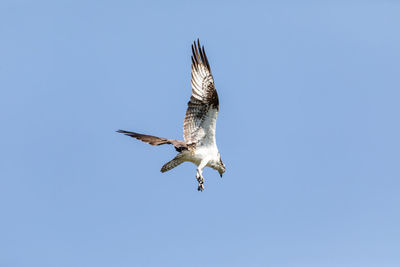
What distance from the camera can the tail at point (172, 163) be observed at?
51.7 ft

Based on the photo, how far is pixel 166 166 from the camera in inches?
625

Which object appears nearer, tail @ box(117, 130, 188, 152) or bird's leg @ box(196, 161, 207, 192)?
tail @ box(117, 130, 188, 152)

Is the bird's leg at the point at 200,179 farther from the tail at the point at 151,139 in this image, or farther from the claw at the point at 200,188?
the tail at the point at 151,139

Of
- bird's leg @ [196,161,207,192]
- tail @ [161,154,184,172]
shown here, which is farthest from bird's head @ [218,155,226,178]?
tail @ [161,154,184,172]

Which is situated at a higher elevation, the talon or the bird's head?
the bird's head

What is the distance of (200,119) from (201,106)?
0.38 metres

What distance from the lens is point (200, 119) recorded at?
1614 centimetres

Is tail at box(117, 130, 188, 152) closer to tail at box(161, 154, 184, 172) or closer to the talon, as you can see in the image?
tail at box(161, 154, 184, 172)

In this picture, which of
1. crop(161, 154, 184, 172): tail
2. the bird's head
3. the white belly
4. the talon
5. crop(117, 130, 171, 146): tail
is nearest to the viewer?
crop(117, 130, 171, 146): tail

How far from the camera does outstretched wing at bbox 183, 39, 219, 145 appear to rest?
15977 mm

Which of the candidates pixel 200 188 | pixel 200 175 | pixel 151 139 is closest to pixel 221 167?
pixel 200 175

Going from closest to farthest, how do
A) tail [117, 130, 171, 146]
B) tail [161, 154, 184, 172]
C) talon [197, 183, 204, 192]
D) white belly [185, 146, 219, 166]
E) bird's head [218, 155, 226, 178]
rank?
1. tail [117, 130, 171, 146]
2. talon [197, 183, 204, 192]
3. tail [161, 154, 184, 172]
4. white belly [185, 146, 219, 166]
5. bird's head [218, 155, 226, 178]

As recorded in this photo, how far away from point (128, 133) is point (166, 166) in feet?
5.56

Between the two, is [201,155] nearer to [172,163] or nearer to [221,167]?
[172,163]
